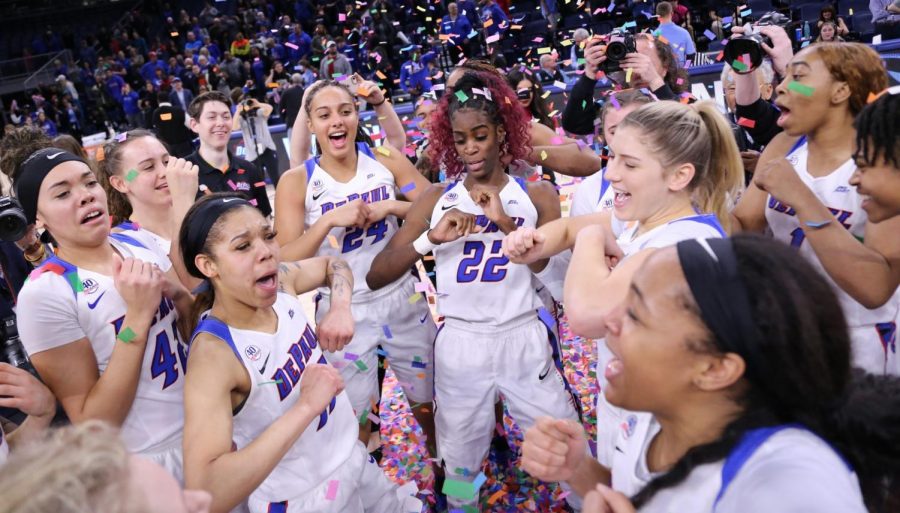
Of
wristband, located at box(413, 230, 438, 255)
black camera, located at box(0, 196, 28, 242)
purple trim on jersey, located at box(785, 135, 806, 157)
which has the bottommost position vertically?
wristband, located at box(413, 230, 438, 255)

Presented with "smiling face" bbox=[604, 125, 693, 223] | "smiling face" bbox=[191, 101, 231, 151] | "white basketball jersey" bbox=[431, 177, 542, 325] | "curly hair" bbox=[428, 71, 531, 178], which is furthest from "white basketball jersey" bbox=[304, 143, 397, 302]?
"smiling face" bbox=[604, 125, 693, 223]

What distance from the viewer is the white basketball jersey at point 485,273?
2.91m

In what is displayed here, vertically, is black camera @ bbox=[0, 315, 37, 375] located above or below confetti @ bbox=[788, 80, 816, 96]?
below

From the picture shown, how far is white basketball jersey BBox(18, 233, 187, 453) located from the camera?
84.6 inches

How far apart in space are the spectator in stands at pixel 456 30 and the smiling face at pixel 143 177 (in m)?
9.08

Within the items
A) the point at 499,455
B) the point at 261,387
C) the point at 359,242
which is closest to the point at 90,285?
the point at 261,387

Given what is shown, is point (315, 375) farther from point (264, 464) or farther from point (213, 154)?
point (213, 154)

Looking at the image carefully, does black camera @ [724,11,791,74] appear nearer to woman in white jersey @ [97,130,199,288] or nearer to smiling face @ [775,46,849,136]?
smiling face @ [775,46,849,136]

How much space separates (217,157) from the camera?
462 cm

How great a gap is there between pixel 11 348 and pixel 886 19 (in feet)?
37.1

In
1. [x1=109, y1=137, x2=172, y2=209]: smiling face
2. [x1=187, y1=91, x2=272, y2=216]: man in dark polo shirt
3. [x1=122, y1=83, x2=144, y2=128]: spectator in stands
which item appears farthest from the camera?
[x1=122, y1=83, x2=144, y2=128]: spectator in stands

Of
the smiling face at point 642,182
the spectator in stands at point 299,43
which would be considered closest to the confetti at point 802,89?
the smiling face at point 642,182

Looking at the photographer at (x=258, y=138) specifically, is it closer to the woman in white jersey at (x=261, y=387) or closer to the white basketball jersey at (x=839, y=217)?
the woman in white jersey at (x=261, y=387)

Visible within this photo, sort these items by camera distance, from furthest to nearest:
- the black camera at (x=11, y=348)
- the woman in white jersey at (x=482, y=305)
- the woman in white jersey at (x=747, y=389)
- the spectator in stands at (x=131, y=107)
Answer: the spectator in stands at (x=131, y=107), the black camera at (x=11, y=348), the woman in white jersey at (x=482, y=305), the woman in white jersey at (x=747, y=389)
